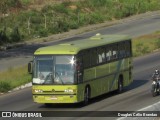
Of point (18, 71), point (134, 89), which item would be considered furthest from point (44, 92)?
point (18, 71)

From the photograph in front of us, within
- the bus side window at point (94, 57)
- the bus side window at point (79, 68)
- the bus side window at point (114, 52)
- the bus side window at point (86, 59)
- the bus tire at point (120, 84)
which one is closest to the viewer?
the bus side window at point (79, 68)

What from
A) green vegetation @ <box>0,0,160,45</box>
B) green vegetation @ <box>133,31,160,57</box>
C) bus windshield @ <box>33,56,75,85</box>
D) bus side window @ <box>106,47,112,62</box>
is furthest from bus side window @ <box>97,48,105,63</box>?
green vegetation @ <box>0,0,160,45</box>

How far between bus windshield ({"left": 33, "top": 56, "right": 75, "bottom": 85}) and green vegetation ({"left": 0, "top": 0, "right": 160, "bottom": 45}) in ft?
86.9

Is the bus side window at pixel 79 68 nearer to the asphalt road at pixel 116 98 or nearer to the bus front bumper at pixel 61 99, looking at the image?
the bus front bumper at pixel 61 99

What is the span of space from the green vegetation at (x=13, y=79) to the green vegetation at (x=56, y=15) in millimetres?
13697

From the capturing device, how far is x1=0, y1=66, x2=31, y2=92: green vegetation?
33.9 meters

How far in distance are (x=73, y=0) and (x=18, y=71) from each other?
41.0 meters

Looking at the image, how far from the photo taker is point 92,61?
94.6 ft

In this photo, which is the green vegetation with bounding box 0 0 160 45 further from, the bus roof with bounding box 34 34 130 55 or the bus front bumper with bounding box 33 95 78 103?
the bus front bumper with bounding box 33 95 78 103

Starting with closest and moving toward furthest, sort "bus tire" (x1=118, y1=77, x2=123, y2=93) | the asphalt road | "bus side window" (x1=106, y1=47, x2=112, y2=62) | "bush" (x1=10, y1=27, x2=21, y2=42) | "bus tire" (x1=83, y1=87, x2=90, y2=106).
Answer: the asphalt road → "bus tire" (x1=83, y1=87, x2=90, y2=106) → "bus side window" (x1=106, y1=47, x2=112, y2=62) → "bus tire" (x1=118, y1=77, x2=123, y2=93) → "bush" (x1=10, y1=27, x2=21, y2=42)

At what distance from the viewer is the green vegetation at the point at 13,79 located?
33.9 meters

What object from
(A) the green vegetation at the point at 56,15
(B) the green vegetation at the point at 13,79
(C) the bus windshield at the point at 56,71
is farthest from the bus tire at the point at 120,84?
(A) the green vegetation at the point at 56,15

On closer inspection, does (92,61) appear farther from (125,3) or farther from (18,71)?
(125,3)

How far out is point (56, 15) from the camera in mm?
73438
